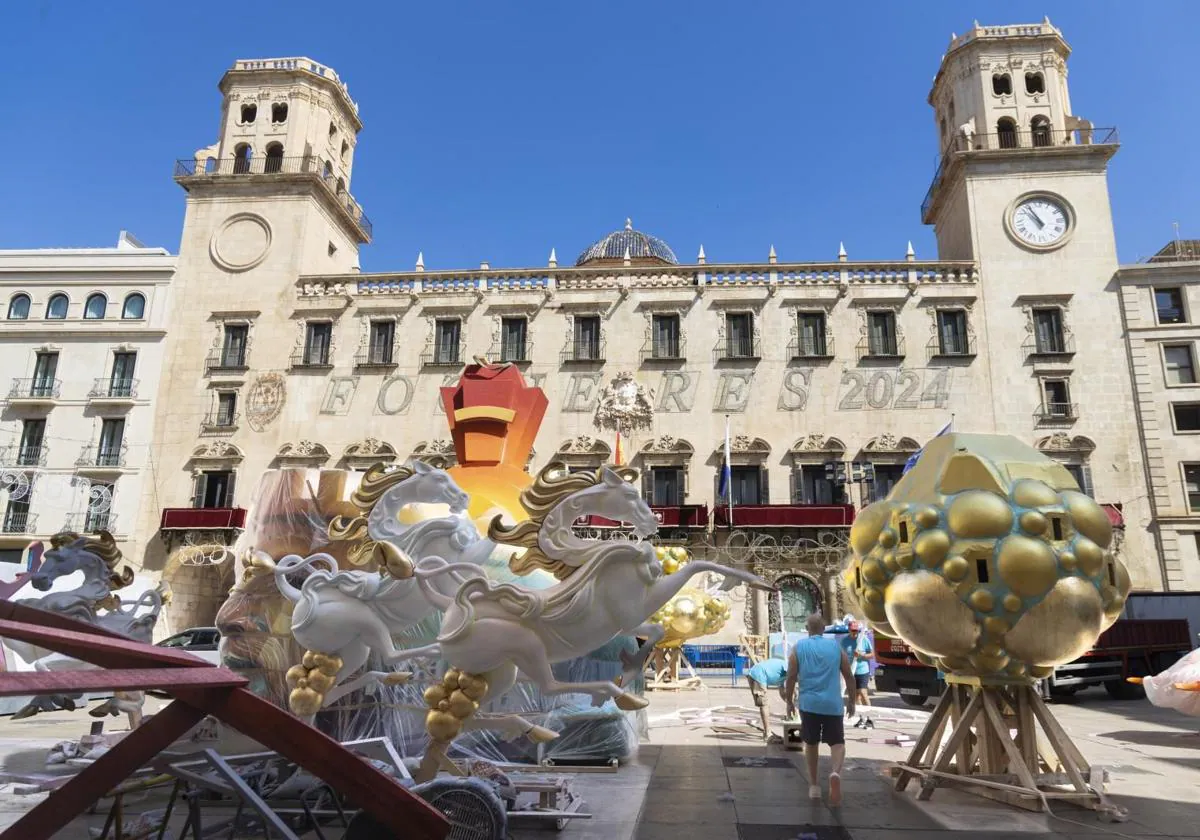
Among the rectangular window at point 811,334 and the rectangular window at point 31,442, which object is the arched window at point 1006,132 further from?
the rectangular window at point 31,442

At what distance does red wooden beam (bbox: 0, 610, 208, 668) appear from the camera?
9.23 feet

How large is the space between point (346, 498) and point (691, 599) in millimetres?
8089

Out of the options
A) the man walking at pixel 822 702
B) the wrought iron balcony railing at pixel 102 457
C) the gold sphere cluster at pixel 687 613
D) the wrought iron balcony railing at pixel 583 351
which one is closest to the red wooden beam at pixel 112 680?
the man walking at pixel 822 702

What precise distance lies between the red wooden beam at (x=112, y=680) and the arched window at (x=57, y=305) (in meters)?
32.4

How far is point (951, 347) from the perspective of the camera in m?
26.4

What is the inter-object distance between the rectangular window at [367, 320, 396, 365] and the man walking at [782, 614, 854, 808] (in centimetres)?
2300

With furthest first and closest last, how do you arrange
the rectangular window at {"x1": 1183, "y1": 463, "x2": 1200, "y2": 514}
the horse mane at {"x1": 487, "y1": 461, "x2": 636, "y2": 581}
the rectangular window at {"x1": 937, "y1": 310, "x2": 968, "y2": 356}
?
1. the rectangular window at {"x1": 937, "y1": 310, "x2": 968, "y2": 356}
2. the rectangular window at {"x1": 1183, "y1": 463, "x2": 1200, "y2": 514}
3. the horse mane at {"x1": 487, "y1": 461, "x2": 636, "y2": 581}

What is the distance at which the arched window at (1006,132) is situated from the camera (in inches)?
1118

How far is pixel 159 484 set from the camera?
27094mm

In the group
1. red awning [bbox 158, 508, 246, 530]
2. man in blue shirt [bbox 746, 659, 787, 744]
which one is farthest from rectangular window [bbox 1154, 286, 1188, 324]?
red awning [bbox 158, 508, 246, 530]

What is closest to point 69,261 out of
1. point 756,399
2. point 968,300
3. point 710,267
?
point 710,267

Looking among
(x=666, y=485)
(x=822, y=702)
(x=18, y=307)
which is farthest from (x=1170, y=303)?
(x=18, y=307)

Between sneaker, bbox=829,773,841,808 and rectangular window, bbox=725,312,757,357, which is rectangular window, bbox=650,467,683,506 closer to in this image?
rectangular window, bbox=725,312,757,357

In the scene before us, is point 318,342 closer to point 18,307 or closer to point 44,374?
point 44,374
